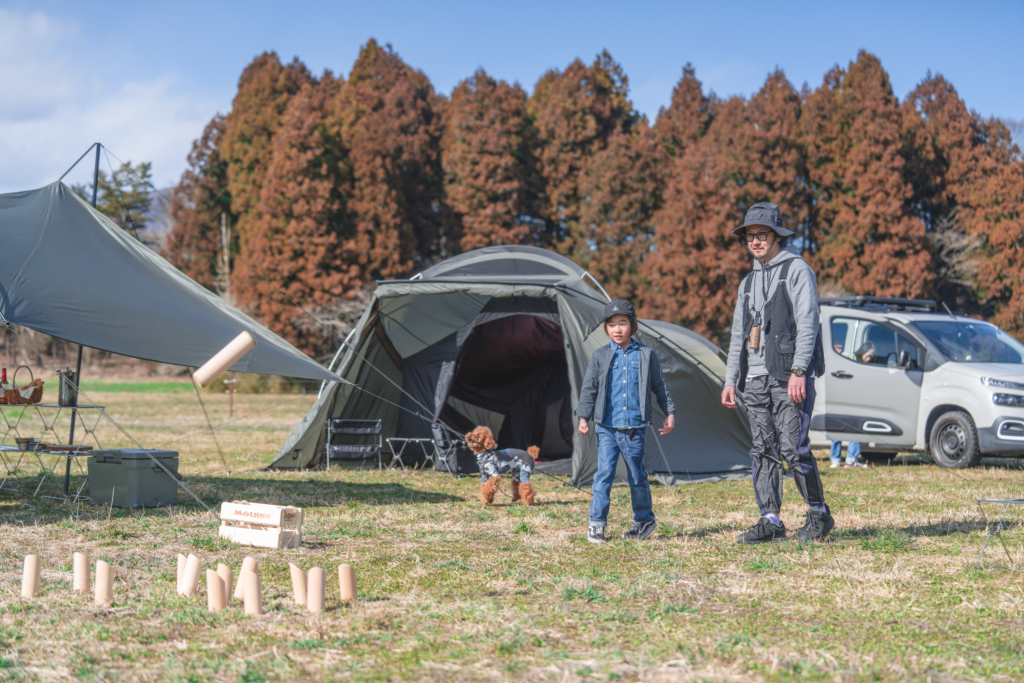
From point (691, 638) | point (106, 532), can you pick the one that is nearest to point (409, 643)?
point (691, 638)

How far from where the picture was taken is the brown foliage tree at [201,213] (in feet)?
108

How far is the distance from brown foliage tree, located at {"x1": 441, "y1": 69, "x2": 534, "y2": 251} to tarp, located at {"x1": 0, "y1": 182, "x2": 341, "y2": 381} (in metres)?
22.6

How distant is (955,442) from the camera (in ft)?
31.9

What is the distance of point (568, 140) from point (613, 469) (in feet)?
88.1

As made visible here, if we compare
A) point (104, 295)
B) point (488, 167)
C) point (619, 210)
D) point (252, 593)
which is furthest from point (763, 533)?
point (488, 167)

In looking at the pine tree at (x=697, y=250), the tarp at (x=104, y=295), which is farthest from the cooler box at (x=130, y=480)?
the pine tree at (x=697, y=250)

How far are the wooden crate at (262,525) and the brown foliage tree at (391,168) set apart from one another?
75.5ft

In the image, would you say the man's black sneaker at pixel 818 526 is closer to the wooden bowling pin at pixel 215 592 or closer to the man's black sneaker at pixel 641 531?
the man's black sneaker at pixel 641 531

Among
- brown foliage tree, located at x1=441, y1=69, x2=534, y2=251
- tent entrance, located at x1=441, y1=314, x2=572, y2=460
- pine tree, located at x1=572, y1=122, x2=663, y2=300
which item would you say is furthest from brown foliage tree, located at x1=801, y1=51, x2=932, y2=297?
tent entrance, located at x1=441, y1=314, x2=572, y2=460

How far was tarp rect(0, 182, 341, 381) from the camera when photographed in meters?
6.20

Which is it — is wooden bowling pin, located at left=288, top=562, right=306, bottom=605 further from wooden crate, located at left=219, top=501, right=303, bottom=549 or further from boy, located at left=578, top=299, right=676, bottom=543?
boy, located at left=578, top=299, right=676, bottom=543

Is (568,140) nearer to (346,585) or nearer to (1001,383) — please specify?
(1001,383)

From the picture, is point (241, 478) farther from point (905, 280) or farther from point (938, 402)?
point (905, 280)

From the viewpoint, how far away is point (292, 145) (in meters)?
29.1
